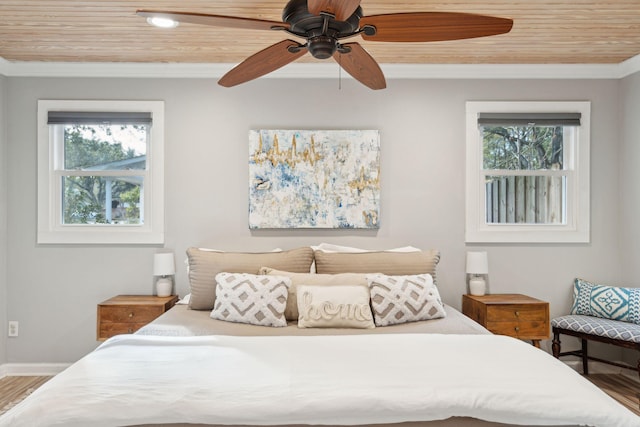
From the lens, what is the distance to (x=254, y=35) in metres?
2.97

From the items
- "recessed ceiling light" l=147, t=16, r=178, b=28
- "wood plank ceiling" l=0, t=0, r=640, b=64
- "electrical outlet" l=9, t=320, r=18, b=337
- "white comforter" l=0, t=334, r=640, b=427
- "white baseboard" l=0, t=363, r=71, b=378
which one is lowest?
"white baseboard" l=0, t=363, r=71, b=378

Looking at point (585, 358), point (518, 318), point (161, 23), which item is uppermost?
point (161, 23)

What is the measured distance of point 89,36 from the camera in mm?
2971

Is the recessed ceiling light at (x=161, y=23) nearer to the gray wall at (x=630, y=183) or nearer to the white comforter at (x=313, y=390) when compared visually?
the white comforter at (x=313, y=390)

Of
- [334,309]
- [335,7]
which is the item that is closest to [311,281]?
[334,309]

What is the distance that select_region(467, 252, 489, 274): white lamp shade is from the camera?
346 centimetres

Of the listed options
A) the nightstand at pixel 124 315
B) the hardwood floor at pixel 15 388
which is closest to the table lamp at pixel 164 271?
the nightstand at pixel 124 315

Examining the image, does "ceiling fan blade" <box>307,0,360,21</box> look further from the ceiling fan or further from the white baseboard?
the white baseboard

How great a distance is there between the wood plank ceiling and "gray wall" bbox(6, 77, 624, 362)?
257 mm

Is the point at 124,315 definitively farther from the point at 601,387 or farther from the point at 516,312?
the point at 601,387

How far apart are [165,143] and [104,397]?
2.44 meters

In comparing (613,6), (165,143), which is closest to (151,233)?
(165,143)

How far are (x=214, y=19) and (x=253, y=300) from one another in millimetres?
1551

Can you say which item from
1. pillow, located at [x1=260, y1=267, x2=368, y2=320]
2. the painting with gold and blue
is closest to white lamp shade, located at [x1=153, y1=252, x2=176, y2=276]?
the painting with gold and blue
